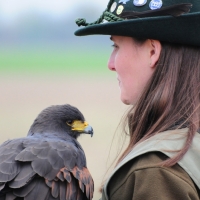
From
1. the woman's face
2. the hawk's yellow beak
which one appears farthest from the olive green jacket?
the hawk's yellow beak

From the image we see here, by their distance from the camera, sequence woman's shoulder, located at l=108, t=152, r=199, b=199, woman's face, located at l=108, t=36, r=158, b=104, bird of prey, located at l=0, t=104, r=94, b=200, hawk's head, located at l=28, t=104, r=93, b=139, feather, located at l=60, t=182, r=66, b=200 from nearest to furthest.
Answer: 1. woman's shoulder, located at l=108, t=152, r=199, b=199
2. woman's face, located at l=108, t=36, r=158, b=104
3. bird of prey, located at l=0, t=104, r=94, b=200
4. feather, located at l=60, t=182, r=66, b=200
5. hawk's head, located at l=28, t=104, r=93, b=139

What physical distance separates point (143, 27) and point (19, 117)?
29.0 ft

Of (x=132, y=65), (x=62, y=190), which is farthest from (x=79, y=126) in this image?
(x=132, y=65)

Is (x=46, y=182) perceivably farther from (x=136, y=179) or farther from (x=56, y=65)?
(x=56, y=65)

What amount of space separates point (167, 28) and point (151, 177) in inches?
24.6

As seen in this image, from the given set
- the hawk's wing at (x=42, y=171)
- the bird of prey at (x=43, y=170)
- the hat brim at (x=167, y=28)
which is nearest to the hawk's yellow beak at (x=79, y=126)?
the bird of prey at (x=43, y=170)

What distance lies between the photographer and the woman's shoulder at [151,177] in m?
2.02

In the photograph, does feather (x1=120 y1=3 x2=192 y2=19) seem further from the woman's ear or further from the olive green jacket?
the olive green jacket

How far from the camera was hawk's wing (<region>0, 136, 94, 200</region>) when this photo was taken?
9.27ft

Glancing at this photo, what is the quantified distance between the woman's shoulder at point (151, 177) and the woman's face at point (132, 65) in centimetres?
42

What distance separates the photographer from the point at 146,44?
2359mm

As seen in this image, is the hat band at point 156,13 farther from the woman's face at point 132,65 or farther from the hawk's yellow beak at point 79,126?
the hawk's yellow beak at point 79,126

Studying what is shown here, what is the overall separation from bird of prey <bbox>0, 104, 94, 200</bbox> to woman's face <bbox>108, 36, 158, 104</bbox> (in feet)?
2.32

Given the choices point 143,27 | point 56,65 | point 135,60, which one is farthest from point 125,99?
point 56,65
